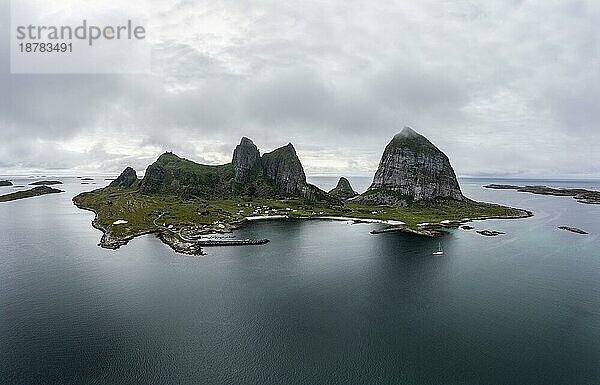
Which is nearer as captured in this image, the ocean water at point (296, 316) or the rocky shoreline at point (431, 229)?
the ocean water at point (296, 316)

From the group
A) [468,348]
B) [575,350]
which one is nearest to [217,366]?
[468,348]

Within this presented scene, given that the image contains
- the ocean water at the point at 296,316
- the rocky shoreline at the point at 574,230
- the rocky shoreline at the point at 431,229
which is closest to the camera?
the ocean water at the point at 296,316

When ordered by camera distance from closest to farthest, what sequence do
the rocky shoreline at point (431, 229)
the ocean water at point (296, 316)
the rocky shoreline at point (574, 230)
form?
the ocean water at point (296, 316)
the rocky shoreline at point (431, 229)
the rocky shoreline at point (574, 230)

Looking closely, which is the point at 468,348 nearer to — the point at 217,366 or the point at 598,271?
the point at 217,366

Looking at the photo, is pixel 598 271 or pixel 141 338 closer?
pixel 141 338

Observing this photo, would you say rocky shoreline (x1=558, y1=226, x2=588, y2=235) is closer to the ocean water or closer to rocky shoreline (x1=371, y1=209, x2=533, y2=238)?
rocky shoreline (x1=371, y1=209, x2=533, y2=238)

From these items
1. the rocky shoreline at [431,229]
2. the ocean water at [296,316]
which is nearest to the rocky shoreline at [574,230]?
the rocky shoreline at [431,229]

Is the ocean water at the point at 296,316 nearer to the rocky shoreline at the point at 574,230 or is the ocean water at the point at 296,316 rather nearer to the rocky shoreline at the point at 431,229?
the rocky shoreline at the point at 431,229

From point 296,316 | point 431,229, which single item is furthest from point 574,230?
point 296,316

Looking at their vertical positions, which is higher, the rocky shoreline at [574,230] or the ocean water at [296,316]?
the rocky shoreline at [574,230]
